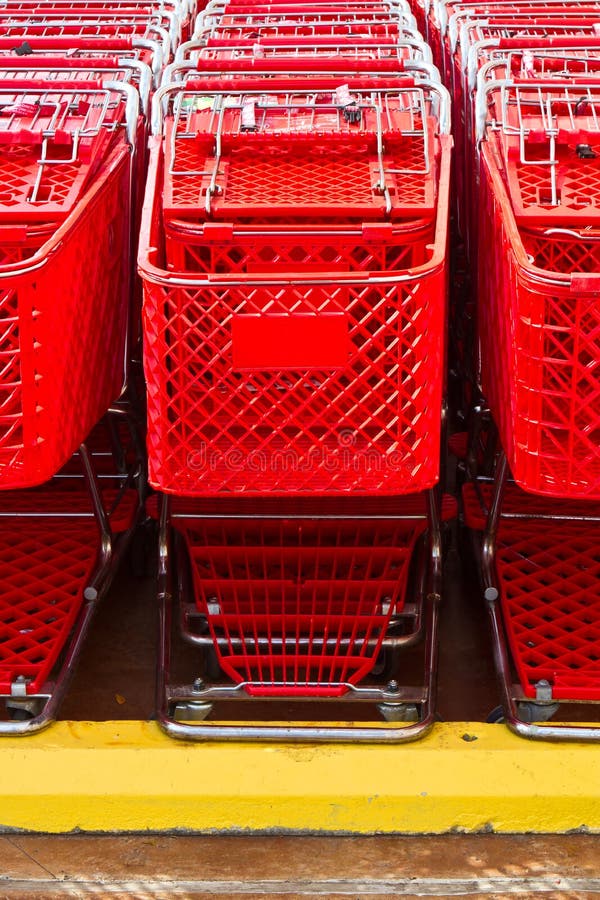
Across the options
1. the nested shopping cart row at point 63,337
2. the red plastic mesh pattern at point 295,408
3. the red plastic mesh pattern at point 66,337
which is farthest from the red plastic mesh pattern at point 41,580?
the red plastic mesh pattern at point 295,408

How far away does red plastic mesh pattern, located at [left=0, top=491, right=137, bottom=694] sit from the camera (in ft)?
10.1

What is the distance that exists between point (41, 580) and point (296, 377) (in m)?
1.03

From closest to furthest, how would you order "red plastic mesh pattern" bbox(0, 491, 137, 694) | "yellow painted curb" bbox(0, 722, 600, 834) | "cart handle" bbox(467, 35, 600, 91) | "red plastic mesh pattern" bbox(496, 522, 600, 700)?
"yellow painted curb" bbox(0, 722, 600, 834) < "red plastic mesh pattern" bbox(496, 522, 600, 700) < "red plastic mesh pattern" bbox(0, 491, 137, 694) < "cart handle" bbox(467, 35, 600, 91)

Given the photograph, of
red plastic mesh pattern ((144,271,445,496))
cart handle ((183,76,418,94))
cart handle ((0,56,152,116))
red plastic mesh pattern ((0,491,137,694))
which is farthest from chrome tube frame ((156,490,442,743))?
cart handle ((0,56,152,116))

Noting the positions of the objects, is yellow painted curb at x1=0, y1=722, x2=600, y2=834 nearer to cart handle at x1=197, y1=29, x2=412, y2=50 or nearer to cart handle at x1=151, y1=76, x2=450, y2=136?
cart handle at x1=151, y1=76, x2=450, y2=136

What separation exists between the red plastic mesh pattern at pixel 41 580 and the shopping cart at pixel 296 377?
0.29 m

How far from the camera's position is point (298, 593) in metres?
3.28

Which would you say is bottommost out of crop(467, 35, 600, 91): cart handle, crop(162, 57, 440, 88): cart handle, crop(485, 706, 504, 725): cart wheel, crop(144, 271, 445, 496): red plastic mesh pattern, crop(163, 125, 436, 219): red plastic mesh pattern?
crop(485, 706, 504, 725): cart wheel

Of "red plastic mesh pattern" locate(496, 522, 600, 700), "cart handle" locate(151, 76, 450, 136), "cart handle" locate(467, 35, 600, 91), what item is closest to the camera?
"red plastic mesh pattern" locate(496, 522, 600, 700)

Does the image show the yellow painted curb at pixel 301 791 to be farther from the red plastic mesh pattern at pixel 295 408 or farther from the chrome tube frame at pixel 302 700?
the red plastic mesh pattern at pixel 295 408

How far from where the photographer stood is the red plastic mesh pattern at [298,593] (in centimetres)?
307

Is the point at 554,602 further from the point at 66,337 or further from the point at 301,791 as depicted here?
the point at 66,337

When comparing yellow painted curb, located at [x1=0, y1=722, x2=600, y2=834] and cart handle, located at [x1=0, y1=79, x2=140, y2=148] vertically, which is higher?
cart handle, located at [x1=0, y1=79, x2=140, y2=148]

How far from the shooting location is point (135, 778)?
8.81 ft
